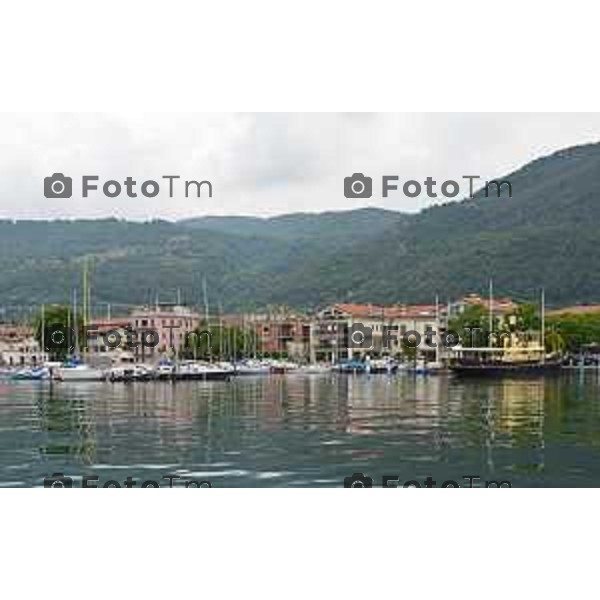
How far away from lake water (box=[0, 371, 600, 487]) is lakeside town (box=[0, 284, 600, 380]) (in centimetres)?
831

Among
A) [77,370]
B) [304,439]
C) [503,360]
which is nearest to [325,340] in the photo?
[503,360]

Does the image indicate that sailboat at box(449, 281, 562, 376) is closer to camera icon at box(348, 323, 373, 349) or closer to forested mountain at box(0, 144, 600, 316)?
forested mountain at box(0, 144, 600, 316)

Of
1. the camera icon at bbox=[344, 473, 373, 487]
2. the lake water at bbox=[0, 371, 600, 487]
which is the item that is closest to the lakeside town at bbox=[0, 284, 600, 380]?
the lake water at bbox=[0, 371, 600, 487]

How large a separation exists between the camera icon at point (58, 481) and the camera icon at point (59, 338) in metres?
18.0

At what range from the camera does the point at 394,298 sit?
85.4ft

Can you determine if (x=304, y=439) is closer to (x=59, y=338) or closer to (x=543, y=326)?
(x=543, y=326)

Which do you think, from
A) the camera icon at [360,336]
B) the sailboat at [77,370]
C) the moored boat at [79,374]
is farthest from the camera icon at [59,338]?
the camera icon at [360,336]

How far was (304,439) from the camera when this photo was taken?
8102mm

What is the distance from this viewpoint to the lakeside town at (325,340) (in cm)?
2294

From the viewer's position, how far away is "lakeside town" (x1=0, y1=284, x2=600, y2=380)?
75.3 ft

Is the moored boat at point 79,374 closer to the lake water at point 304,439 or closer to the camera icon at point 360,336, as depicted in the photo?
the lake water at point 304,439

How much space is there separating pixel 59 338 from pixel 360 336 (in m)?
7.13

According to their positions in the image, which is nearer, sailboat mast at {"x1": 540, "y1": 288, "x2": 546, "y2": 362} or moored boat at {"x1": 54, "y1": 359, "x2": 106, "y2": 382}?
moored boat at {"x1": 54, "y1": 359, "x2": 106, "y2": 382}
